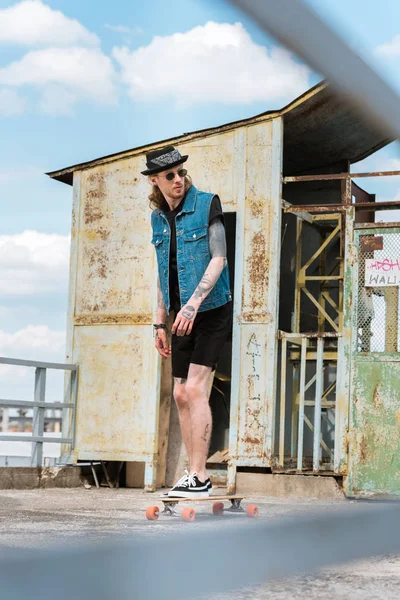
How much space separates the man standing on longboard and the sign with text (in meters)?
4.04

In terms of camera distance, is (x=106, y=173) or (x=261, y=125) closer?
(x=261, y=125)

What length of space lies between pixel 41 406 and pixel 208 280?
4867mm

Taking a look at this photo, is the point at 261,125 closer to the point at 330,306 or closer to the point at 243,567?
the point at 330,306

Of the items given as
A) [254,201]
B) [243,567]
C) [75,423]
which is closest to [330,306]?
[254,201]

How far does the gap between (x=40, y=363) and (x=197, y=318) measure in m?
4.54

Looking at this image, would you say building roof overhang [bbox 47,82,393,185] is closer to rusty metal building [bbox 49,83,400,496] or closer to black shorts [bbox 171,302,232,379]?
rusty metal building [bbox 49,83,400,496]

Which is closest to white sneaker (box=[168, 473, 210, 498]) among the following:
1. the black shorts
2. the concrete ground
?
the concrete ground

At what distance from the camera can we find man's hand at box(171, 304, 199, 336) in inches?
202

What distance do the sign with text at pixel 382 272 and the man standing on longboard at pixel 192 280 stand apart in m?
4.04

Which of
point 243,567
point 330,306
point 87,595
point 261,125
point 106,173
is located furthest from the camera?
point 330,306

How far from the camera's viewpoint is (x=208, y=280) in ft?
17.5

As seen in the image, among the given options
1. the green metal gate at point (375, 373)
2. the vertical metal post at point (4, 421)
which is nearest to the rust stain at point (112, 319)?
the green metal gate at point (375, 373)

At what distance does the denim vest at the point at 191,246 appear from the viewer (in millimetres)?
5480

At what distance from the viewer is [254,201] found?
32.1 ft
